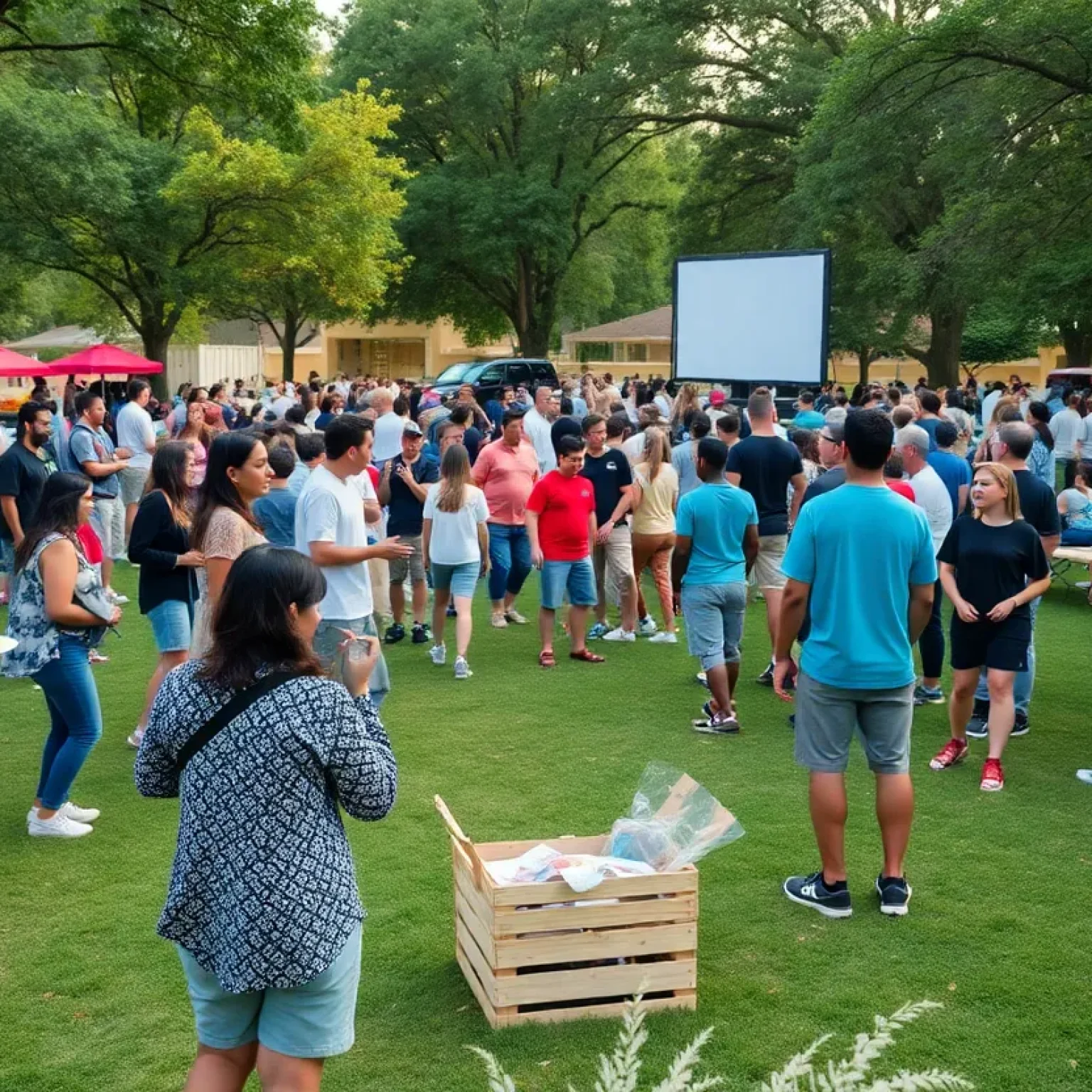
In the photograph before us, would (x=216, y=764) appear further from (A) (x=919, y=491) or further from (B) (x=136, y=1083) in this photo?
(A) (x=919, y=491)

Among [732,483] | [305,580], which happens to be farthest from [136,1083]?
[732,483]

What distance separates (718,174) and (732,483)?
28631 millimetres

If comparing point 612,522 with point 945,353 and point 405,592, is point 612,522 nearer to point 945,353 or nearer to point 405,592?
point 405,592

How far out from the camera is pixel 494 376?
2744 cm

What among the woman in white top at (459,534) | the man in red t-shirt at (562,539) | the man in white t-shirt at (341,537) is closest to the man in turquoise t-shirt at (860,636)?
the man in white t-shirt at (341,537)

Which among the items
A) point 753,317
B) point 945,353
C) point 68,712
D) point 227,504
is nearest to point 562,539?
point 227,504

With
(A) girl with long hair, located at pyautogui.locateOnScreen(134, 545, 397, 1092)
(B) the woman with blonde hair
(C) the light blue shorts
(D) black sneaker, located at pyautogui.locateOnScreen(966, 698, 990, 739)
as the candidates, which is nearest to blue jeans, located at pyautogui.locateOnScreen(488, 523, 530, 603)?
(B) the woman with blonde hair

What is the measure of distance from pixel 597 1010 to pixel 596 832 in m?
1.82

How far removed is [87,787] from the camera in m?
6.77

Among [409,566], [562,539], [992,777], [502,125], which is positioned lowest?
[992,777]

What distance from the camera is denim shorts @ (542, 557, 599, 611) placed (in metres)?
9.59

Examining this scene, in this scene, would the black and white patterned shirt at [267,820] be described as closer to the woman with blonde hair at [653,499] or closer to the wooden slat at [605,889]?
the wooden slat at [605,889]

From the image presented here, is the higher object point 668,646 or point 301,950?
point 301,950

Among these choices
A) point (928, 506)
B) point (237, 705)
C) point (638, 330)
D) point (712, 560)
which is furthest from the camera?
point (638, 330)
